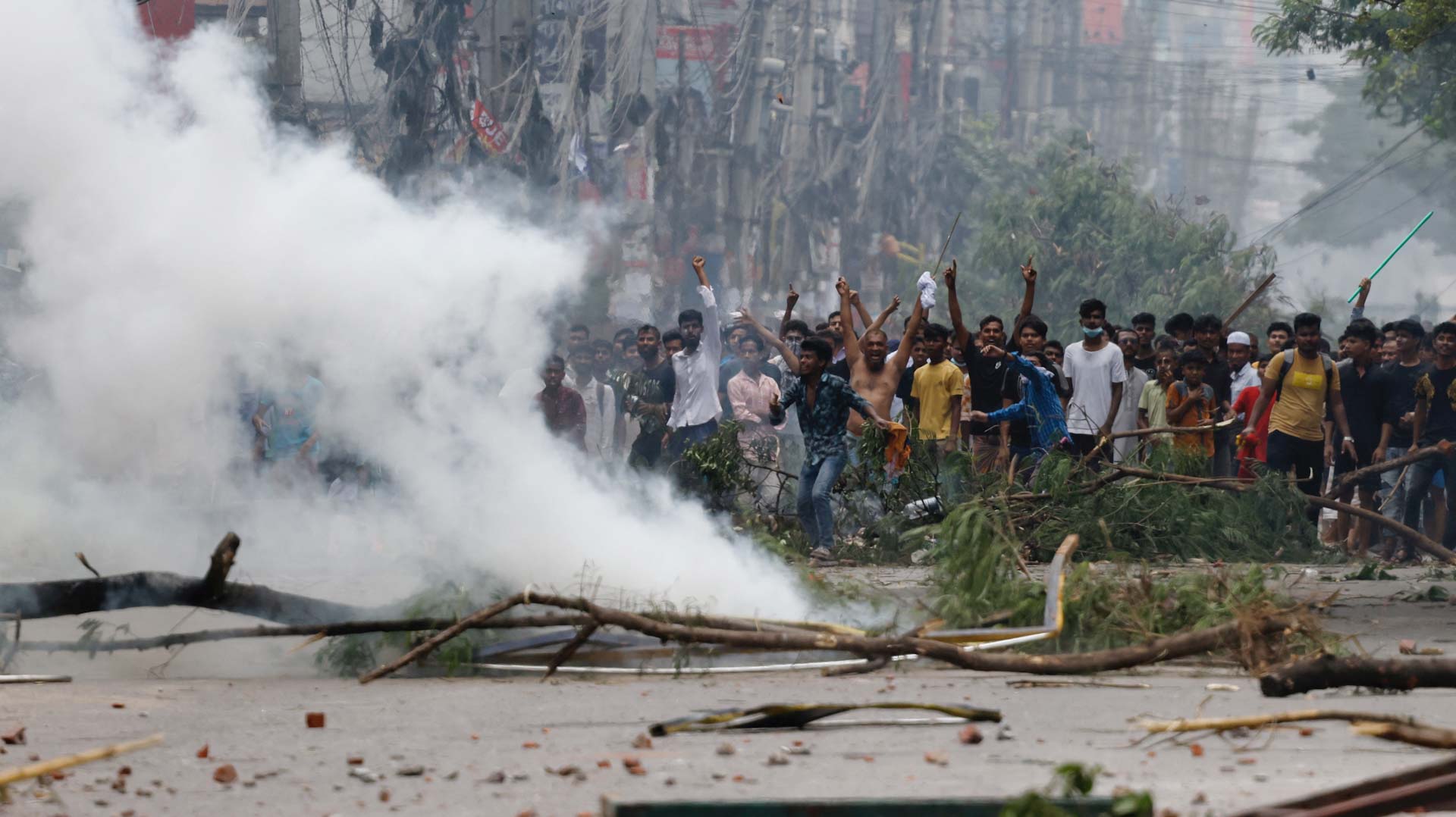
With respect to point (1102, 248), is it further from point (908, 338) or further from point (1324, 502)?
point (1324, 502)

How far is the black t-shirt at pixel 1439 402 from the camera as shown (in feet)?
36.6

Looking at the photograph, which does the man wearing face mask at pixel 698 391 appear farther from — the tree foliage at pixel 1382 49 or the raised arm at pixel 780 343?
the tree foliage at pixel 1382 49

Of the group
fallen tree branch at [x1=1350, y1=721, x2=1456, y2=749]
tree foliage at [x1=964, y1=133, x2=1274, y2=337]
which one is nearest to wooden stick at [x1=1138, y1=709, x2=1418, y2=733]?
fallen tree branch at [x1=1350, y1=721, x2=1456, y2=749]

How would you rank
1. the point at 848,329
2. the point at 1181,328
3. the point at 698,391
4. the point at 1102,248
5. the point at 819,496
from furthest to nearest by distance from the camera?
the point at 1102,248, the point at 1181,328, the point at 698,391, the point at 848,329, the point at 819,496

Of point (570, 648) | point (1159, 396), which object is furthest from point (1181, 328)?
point (570, 648)

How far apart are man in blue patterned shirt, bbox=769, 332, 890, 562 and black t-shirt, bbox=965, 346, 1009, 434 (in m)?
0.82

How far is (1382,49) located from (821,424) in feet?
43.2

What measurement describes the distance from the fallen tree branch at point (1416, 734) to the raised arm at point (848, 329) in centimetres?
756

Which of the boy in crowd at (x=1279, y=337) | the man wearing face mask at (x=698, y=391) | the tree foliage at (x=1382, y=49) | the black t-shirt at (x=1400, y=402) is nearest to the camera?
the black t-shirt at (x=1400, y=402)

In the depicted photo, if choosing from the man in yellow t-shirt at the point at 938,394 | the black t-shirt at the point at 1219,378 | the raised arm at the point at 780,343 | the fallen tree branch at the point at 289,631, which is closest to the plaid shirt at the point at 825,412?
the raised arm at the point at 780,343

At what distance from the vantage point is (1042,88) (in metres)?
54.4

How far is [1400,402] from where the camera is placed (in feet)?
38.5

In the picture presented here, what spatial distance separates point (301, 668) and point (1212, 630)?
3695 millimetres

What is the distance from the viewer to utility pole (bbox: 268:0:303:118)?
18.7 m
